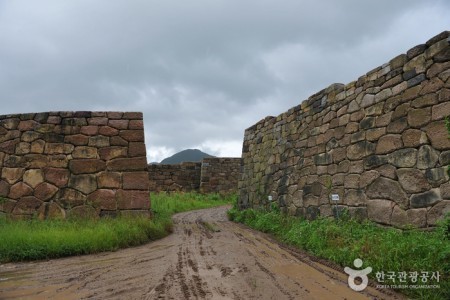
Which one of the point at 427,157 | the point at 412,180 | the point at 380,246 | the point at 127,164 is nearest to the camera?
the point at 380,246

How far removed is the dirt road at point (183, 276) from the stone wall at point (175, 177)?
12130 mm

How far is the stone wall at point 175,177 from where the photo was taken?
18136 millimetres

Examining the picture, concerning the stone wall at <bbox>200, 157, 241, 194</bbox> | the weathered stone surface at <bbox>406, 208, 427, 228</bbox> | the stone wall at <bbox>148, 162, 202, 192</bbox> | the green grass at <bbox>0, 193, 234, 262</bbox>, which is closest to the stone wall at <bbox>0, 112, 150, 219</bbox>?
the green grass at <bbox>0, 193, 234, 262</bbox>

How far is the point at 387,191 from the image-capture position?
5562 mm

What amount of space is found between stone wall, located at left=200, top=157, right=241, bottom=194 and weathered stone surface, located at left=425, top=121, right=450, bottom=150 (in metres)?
14.0

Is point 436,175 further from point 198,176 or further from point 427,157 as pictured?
point 198,176

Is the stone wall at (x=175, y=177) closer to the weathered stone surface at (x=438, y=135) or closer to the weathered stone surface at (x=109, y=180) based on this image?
the weathered stone surface at (x=109, y=180)

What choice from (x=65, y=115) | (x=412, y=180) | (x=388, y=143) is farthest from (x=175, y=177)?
(x=412, y=180)

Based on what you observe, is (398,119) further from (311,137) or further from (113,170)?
(113,170)

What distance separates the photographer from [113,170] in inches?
308

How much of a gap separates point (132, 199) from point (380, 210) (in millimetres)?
5012

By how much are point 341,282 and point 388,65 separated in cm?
380

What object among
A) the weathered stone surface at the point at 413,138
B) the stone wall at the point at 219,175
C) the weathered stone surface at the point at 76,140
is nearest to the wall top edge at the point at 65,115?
the weathered stone surface at the point at 76,140

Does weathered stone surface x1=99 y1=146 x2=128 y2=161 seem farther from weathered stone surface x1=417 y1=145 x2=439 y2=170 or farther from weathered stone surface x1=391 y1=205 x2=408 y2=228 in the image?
weathered stone surface x1=417 y1=145 x2=439 y2=170
